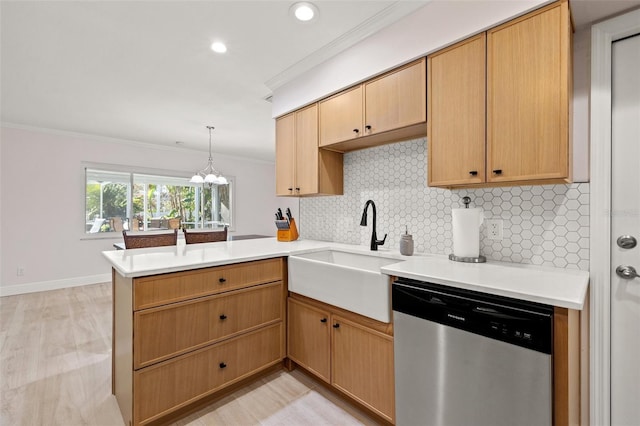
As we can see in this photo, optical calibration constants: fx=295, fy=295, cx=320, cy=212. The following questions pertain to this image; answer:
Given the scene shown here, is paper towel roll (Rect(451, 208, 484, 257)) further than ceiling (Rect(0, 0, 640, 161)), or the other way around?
ceiling (Rect(0, 0, 640, 161))

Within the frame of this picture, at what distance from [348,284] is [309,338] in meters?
0.57

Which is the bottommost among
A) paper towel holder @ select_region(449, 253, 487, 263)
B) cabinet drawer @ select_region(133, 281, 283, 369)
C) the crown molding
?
cabinet drawer @ select_region(133, 281, 283, 369)

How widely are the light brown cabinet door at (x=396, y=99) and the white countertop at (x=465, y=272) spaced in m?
0.87

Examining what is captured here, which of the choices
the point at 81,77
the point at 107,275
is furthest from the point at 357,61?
the point at 107,275

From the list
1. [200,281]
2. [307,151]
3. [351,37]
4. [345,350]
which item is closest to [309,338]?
[345,350]

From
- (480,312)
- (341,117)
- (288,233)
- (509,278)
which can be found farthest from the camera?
(288,233)

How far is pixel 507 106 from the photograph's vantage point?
4.68 ft

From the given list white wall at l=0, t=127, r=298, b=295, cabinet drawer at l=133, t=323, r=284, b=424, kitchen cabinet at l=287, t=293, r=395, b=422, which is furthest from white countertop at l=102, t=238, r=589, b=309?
white wall at l=0, t=127, r=298, b=295

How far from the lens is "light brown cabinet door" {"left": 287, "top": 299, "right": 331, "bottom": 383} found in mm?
1868

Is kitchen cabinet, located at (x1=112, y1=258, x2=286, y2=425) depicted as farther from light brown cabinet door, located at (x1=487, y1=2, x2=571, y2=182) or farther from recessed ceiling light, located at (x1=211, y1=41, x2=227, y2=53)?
recessed ceiling light, located at (x1=211, y1=41, x2=227, y2=53)

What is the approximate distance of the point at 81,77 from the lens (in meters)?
2.72

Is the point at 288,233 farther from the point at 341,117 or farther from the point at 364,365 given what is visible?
the point at 364,365

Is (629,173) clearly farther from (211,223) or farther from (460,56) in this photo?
(211,223)

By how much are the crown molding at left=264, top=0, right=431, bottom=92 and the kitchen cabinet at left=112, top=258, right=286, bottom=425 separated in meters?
1.61
